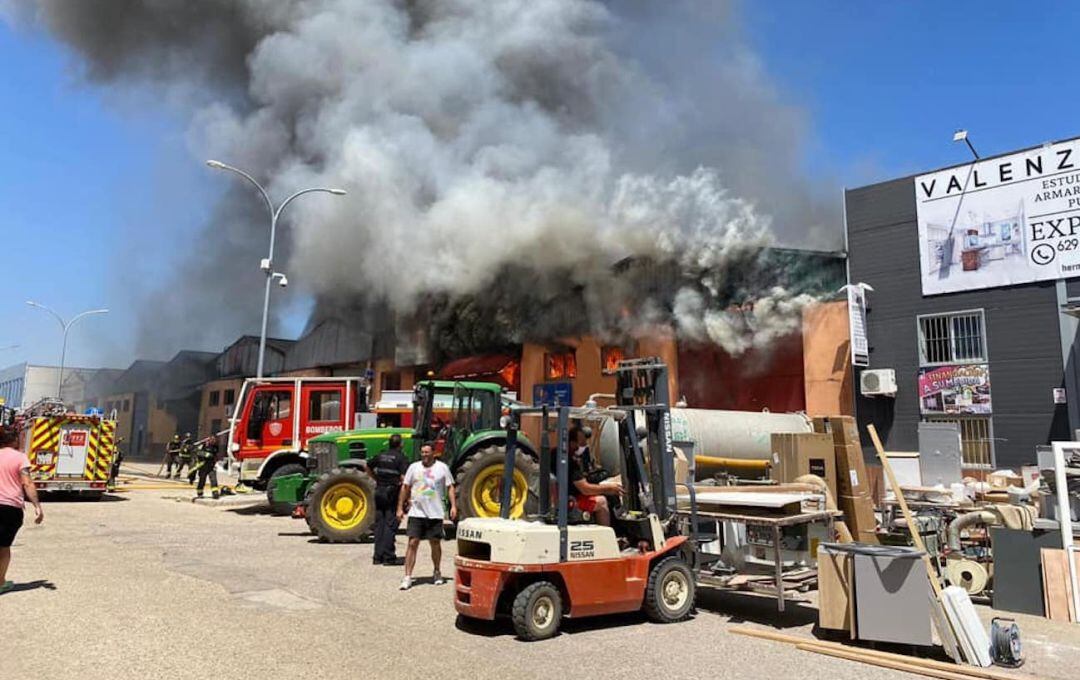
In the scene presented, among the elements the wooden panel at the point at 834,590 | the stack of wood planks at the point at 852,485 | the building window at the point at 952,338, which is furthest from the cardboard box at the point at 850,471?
the building window at the point at 952,338

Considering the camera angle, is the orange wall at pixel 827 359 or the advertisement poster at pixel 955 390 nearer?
the advertisement poster at pixel 955 390

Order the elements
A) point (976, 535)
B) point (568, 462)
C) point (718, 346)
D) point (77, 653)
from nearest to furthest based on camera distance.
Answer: point (77, 653) → point (568, 462) → point (976, 535) → point (718, 346)

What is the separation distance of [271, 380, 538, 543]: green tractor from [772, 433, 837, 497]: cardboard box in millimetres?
3332

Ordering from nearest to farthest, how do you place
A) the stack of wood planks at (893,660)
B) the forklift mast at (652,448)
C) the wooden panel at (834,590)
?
the stack of wood planks at (893,660) → the wooden panel at (834,590) → the forklift mast at (652,448)

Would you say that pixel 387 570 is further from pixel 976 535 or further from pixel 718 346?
pixel 718 346

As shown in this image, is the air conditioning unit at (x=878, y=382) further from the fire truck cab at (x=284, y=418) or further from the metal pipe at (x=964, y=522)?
the fire truck cab at (x=284, y=418)

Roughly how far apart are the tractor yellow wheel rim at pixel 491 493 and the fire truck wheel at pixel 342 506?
5.55 feet

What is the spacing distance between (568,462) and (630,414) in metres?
0.82

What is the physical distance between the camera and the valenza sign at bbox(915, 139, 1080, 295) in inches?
536

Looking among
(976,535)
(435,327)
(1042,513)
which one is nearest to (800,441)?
(976,535)

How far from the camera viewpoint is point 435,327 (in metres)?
23.6

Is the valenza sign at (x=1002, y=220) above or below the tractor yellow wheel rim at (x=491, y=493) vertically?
above

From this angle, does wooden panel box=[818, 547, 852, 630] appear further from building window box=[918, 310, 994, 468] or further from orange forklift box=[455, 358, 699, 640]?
building window box=[918, 310, 994, 468]

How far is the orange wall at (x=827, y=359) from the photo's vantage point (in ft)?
52.3
